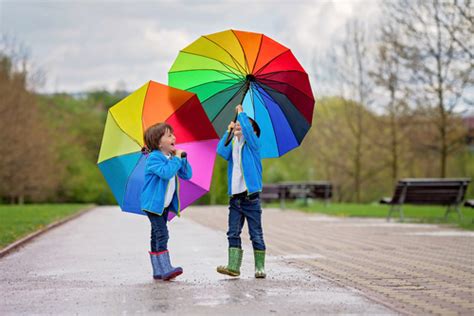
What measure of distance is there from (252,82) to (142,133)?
4.41 feet

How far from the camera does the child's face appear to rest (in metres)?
8.95

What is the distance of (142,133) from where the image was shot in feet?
30.9

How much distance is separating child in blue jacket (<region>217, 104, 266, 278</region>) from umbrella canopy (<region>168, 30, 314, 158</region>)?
590 millimetres

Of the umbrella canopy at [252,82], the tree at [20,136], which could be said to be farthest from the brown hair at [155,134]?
the tree at [20,136]

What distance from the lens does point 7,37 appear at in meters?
46.0

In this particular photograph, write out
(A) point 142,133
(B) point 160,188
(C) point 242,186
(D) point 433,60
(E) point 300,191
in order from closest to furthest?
(B) point 160,188, (C) point 242,186, (A) point 142,133, (D) point 433,60, (E) point 300,191

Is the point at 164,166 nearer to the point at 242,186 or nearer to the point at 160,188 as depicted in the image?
the point at 160,188

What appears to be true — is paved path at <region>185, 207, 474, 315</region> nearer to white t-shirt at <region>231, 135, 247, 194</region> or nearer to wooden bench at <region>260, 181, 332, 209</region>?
white t-shirt at <region>231, 135, 247, 194</region>

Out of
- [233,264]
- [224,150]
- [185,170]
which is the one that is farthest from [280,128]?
[233,264]

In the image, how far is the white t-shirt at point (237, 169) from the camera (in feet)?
30.1

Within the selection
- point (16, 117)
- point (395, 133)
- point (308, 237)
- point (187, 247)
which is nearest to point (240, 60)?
point (187, 247)

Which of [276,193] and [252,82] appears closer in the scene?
[252,82]

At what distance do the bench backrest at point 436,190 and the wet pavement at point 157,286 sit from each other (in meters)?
7.71

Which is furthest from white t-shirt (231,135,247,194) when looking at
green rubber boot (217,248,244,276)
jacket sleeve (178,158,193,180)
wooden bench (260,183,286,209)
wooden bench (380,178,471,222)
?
wooden bench (260,183,286,209)
